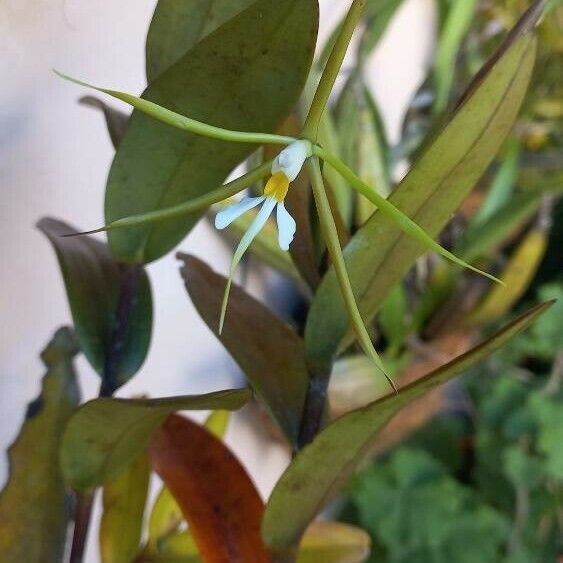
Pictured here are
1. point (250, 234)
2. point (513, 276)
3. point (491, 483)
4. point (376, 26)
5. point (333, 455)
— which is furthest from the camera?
point (491, 483)

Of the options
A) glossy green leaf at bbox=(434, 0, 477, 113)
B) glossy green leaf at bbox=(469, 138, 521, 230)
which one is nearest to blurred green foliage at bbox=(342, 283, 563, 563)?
glossy green leaf at bbox=(469, 138, 521, 230)

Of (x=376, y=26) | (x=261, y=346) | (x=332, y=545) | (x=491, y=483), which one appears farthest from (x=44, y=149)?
(x=491, y=483)

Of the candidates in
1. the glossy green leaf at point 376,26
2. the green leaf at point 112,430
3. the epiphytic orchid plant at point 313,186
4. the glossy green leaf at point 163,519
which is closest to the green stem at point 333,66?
the epiphytic orchid plant at point 313,186

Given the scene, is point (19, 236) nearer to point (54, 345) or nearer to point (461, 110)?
point (54, 345)

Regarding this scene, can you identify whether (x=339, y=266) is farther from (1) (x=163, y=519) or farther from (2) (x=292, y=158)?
(1) (x=163, y=519)

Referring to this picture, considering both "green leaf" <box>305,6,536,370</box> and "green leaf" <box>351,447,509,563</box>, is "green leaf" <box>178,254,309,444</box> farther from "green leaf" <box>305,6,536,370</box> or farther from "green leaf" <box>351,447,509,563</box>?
"green leaf" <box>351,447,509,563</box>

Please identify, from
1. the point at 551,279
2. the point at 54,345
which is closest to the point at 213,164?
the point at 54,345

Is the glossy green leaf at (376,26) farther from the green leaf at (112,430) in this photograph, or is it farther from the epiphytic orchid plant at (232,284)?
the green leaf at (112,430)
